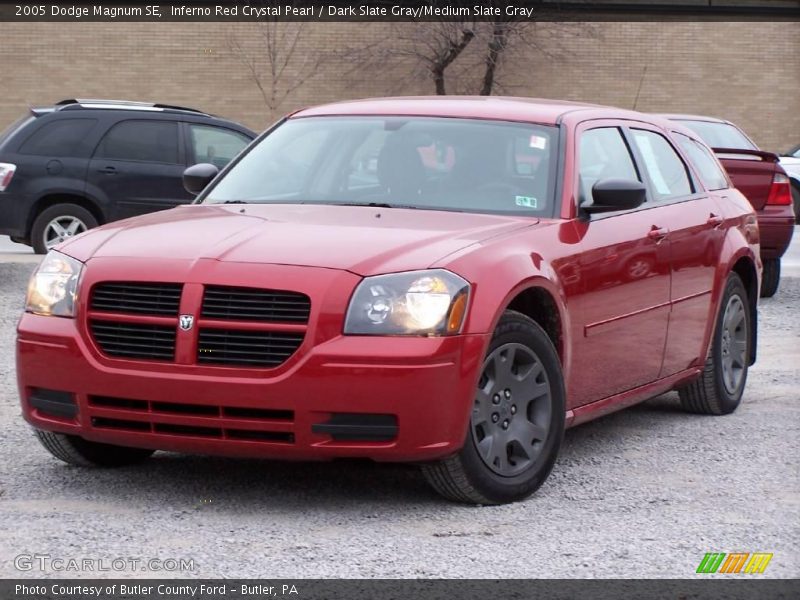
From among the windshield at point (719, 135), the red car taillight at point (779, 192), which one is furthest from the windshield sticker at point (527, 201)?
the windshield at point (719, 135)

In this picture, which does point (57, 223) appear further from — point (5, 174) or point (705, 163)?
point (705, 163)

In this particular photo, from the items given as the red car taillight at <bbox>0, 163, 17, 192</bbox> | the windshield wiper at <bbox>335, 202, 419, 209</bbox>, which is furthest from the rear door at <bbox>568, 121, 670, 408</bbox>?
the red car taillight at <bbox>0, 163, 17, 192</bbox>

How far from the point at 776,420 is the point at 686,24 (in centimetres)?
2956

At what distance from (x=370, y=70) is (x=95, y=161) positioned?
807 inches

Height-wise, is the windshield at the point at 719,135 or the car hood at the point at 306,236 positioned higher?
the car hood at the point at 306,236

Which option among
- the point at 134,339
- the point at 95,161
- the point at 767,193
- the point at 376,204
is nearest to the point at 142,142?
the point at 95,161

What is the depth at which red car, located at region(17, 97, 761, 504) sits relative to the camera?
5359 millimetres

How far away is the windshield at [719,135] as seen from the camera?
14.5 meters

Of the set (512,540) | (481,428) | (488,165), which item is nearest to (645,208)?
(488,165)

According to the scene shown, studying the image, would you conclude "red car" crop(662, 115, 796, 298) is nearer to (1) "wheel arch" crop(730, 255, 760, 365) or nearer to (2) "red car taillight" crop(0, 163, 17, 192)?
(1) "wheel arch" crop(730, 255, 760, 365)

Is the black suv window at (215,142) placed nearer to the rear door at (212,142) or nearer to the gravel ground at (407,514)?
the rear door at (212,142)

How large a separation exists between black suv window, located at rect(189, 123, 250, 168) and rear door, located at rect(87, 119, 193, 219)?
192 millimetres

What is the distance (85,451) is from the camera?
20.4 feet

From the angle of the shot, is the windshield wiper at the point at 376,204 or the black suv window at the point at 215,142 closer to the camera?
the windshield wiper at the point at 376,204
